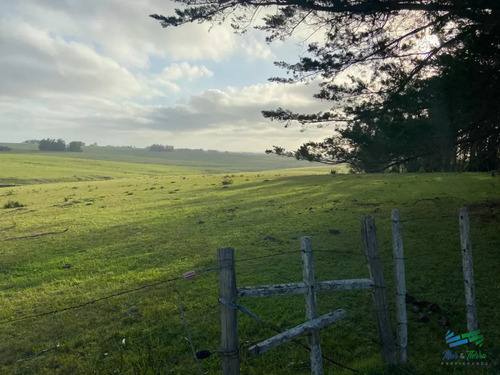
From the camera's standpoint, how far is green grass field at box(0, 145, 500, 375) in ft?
21.2

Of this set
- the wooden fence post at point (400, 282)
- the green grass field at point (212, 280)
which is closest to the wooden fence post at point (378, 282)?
the wooden fence post at point (400, 282)

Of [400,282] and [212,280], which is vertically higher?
[400,282]

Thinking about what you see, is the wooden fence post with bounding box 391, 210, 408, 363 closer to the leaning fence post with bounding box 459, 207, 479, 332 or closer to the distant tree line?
the leaning fence post with bounding box 459, 207, 479, 332

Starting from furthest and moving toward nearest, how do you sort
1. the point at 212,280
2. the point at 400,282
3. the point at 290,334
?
the point at 212,280, the point at 400,282, the point at 290,334

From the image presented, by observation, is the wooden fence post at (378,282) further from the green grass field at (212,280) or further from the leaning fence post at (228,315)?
the leaning fence post at (228,315)

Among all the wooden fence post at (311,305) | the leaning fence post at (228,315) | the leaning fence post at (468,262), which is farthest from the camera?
the leaning fence post at (468,262)

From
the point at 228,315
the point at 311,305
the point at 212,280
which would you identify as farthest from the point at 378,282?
the point at 212,280

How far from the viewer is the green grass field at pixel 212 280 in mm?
6453

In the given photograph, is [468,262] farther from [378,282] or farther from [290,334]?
[290,334]

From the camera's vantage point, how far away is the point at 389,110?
429 inches

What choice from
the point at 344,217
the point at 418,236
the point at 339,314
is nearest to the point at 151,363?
the point at 339,314

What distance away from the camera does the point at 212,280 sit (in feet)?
34.5

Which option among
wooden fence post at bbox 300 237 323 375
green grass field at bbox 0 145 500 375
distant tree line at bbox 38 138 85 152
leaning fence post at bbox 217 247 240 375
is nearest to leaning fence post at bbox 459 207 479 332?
green grass field at bbox 0 145 500 375

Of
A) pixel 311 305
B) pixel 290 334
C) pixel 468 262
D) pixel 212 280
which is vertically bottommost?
pixel 212 280
